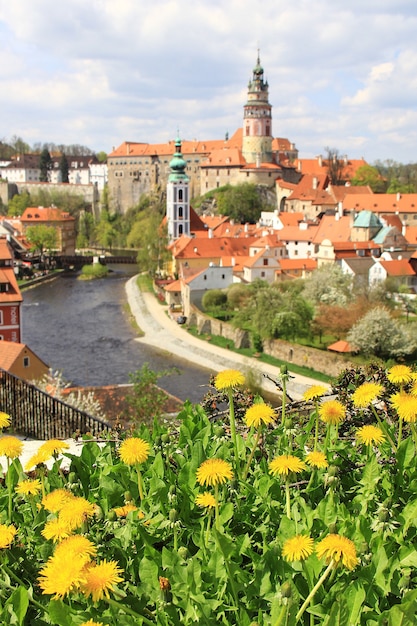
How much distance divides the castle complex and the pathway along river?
22.2 m

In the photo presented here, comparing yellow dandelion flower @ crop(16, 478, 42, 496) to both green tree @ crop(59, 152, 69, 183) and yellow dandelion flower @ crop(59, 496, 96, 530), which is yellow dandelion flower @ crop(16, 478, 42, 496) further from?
green tree @ crop(59, 152, 69, 183)

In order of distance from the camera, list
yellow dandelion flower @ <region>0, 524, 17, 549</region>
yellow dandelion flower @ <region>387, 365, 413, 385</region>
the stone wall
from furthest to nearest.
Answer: the stone wall < yellow dandelion flower @ <region>387, 365, 413, 385</region> < yellow dandelion flower @ <region>0, 524, 17, 549</region>

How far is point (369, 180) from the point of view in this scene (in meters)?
67.2

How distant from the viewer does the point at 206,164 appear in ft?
242

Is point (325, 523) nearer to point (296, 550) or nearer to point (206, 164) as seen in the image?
point (296, 550)

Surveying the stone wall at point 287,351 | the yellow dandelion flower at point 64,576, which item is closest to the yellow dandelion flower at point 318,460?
the yellow dandelion flower at point 64,576

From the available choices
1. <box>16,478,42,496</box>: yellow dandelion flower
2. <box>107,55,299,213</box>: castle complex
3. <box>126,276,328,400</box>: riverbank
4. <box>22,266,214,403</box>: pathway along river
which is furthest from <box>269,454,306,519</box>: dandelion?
<box>107,55,299,213</box>: castle complex

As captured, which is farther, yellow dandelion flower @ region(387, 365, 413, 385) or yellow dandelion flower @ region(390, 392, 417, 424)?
yellow dandelion flower @ region(387, 365, 413, 385)

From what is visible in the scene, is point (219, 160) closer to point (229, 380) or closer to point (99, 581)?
point (229, 380)

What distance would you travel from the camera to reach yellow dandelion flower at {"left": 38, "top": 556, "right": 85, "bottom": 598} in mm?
1506

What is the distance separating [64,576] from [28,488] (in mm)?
721

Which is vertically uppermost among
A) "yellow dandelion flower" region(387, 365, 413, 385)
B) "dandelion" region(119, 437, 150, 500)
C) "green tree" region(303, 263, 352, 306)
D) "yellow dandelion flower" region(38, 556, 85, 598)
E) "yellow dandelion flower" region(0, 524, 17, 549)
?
"yellow dandelion flower" region(387, 365, 413, 385)

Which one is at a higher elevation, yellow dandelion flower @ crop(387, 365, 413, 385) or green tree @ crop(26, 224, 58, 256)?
yellow dandelion flower @ crop(387, 365, 413, 385)

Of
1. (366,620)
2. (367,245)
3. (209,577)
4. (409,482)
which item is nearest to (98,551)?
(209,577)
